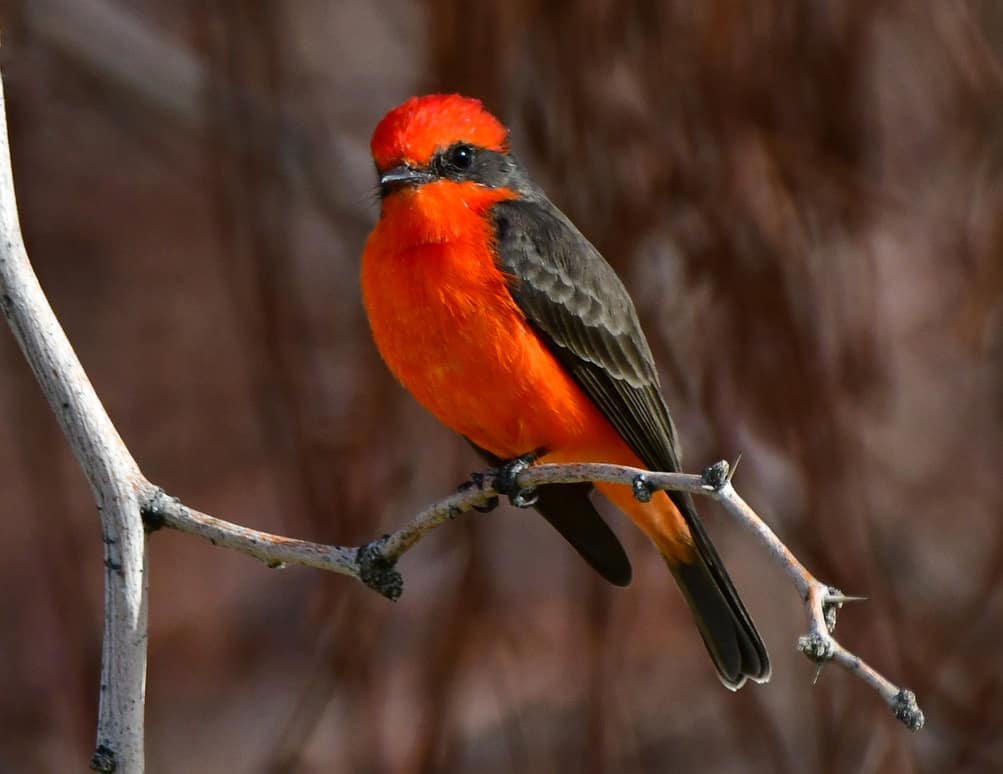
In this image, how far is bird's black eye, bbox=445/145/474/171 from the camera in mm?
3939

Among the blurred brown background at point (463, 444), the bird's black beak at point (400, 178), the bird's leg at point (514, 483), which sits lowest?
the bird's leg at point (514, 483)

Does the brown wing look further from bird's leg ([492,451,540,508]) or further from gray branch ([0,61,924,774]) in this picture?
gray branch ([0,61,924,774])

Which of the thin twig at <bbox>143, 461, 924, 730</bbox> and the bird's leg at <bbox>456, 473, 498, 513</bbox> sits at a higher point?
the bird's leg at <bbox>456, 473, 498, 513</bbox>

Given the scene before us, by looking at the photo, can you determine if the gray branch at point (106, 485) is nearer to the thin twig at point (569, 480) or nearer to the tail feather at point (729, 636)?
the thin twig at point (569, 480)

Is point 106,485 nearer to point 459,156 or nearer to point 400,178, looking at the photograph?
point 400,178

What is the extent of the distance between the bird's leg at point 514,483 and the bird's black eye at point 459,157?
0.84 metres

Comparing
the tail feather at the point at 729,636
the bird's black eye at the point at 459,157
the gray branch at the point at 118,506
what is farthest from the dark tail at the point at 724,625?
the gray branch at the point at 118,506

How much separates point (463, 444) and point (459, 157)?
1.96 metres

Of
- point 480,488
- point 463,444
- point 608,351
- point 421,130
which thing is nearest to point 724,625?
point 608,351

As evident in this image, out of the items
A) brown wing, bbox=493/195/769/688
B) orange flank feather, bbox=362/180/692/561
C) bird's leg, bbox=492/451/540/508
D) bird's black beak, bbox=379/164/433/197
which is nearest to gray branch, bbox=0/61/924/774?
bird's leg, bbox=492/451/540/508

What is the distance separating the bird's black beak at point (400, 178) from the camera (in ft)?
12.5

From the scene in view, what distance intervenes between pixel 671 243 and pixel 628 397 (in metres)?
1.27

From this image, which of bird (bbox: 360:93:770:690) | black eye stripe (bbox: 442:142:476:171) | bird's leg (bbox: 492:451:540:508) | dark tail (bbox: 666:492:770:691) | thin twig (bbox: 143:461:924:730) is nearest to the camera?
thin twig (bbox: 143:461:924:730)

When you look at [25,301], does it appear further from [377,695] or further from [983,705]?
[983,705]
